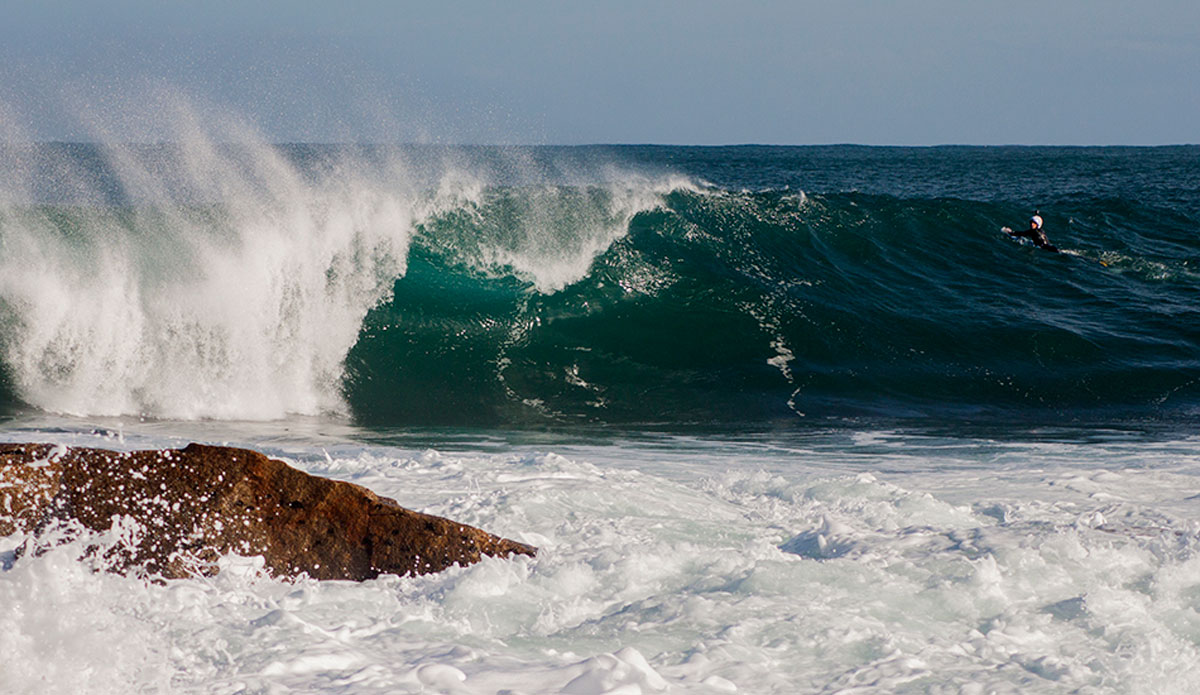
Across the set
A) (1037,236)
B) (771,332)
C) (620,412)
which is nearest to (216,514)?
(620,412)

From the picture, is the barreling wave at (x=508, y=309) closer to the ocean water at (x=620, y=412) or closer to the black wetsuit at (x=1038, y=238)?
the ocean water at (x=620, y=412)

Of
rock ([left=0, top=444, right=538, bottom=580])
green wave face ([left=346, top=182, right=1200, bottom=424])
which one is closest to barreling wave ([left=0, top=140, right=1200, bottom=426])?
green wave face ([left=346, top=182, right=1200, bottom=424])

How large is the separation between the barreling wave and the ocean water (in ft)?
0.16

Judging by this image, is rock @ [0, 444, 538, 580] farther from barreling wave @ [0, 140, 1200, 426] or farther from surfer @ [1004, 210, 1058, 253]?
surfer @ [1004, 210, 1058, 253]

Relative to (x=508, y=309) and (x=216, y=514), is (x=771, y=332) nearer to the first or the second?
(x=508, y=309)

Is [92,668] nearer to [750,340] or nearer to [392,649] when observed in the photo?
[392,649]

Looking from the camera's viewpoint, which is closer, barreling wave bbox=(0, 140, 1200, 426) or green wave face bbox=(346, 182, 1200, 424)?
barreling wave bbox=(0, 140, 1200, 426)

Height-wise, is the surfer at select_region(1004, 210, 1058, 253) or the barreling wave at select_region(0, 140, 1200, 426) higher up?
the surfer at select_region(1004, 210, 1058, 253)

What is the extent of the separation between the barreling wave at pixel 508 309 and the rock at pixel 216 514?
4593 mm

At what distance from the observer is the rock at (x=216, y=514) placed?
3.38m

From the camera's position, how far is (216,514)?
346 centimetres

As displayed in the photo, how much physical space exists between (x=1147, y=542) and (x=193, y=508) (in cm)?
357

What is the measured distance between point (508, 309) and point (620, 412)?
2.92 metres

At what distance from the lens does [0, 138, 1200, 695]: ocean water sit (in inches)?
120
